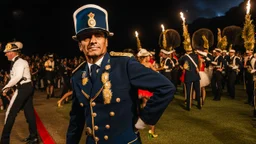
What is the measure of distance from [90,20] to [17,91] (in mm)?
4461

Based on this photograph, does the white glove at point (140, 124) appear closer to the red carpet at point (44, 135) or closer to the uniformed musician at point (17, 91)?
the uniformed musician at point (17, 91)

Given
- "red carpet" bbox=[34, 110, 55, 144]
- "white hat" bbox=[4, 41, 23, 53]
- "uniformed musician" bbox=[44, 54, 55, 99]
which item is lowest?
"red carpet" bbox=[34, 110, 55, 144]

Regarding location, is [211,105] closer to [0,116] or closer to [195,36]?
[195,36]

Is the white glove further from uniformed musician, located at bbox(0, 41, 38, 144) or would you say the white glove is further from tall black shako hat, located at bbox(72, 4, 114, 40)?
uniformed musician, located at bbox(0, 41, 38, 144)

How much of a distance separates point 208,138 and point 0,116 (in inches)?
300

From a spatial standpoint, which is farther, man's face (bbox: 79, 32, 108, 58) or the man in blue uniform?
man's face (bbox: 79, 32, 108, 58)

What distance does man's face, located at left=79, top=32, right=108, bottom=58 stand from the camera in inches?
97.0

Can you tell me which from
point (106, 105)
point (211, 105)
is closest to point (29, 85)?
point (106, 105)

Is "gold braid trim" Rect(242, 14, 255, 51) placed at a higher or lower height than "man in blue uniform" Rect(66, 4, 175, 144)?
higher

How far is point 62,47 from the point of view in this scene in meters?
29.2

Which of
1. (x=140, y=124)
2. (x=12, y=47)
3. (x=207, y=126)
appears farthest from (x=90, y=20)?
(x=207, y=126)

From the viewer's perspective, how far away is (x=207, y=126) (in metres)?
7.66

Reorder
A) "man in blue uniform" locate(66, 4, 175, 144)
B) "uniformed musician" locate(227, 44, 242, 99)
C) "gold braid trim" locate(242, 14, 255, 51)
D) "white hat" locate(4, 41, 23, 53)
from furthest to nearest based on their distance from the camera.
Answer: "uniformed musician" locate(227, 44, 242, 99) → "gold braid trim" locate(242, 14, 255, 51) → "white hat" locate(4, 41, 23, 53) → "man in blue uniform" locate(66, 4, 175, 144)

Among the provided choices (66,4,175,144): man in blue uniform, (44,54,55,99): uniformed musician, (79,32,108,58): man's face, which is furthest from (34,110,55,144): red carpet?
(44,54,55,99): uniformed musician
